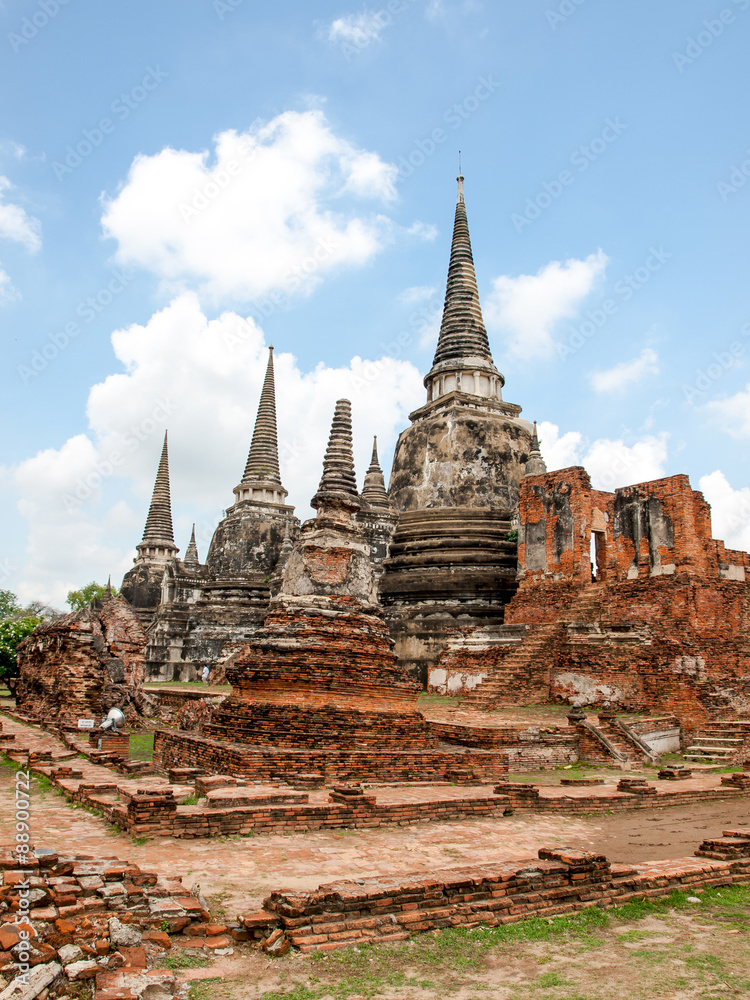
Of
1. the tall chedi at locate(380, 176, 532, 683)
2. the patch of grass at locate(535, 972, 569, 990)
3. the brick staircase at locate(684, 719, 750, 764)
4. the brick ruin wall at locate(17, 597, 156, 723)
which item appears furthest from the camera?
the tall chedi at locate(380, 176, 532, 683)

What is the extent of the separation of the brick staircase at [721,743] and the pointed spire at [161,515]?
32125mm

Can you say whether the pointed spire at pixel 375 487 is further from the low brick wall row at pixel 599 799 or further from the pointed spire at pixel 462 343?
the low brick wall row at pixel 599 799

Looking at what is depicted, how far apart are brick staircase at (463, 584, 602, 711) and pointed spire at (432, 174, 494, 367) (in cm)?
1214

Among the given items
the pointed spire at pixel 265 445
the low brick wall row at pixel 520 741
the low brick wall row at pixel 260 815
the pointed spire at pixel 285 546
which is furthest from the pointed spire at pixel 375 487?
→ the low brick wall row at pixel 260 815

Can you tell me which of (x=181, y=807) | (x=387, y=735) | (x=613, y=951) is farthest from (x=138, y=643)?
(x=613, y=951)

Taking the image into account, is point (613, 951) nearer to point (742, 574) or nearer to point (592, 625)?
point (592, 625)

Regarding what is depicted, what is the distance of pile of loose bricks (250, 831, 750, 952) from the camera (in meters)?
4.55

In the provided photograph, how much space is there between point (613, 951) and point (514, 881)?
0.82 metres

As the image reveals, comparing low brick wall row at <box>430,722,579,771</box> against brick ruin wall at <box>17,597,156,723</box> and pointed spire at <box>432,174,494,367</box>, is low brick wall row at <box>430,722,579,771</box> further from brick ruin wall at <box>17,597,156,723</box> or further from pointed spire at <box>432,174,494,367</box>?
pointed spire at <box>432,174,494,367</box>

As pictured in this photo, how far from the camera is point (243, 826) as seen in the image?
286 inches

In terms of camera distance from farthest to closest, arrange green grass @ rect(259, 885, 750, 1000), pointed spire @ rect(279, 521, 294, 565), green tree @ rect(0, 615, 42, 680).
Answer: pointed spire @ rect(279, 521, 294, 565) < green tree @ rect(0, 615, 42, 680) < green grass @ rect(259, 885, 750, 1000)

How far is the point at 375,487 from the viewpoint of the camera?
2938 cm

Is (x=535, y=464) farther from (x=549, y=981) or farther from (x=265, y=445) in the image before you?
(x=549, y=981)

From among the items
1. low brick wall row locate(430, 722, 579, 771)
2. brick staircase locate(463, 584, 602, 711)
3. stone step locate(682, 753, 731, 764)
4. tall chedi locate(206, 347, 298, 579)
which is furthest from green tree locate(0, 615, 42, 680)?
stone step locate(682, 753, 731, 764)
